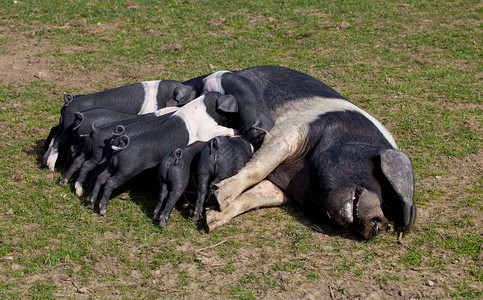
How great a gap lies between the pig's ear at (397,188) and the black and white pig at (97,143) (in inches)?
73.8

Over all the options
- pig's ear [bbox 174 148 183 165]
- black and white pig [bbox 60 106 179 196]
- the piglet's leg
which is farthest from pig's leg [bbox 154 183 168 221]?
the piglet's leg

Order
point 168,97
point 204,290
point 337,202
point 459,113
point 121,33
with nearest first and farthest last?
point 204,290, point 337,202, point 168,97, point 459,113, point 121,33

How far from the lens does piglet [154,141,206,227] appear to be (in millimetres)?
4023

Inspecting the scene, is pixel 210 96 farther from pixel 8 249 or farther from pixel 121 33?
pixel 121 33

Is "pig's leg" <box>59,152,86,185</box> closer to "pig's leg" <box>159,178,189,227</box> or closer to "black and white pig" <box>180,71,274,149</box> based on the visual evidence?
"pig's leg" <box>159,178,189,227</box>

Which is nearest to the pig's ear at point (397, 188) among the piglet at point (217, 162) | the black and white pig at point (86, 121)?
the piglet at point (217, 162)

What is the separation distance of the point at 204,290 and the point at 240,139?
4.94 feet

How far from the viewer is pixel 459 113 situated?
6.16 meters

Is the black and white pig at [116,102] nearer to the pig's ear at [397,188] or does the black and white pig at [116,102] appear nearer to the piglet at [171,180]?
the piglet at [171,180]

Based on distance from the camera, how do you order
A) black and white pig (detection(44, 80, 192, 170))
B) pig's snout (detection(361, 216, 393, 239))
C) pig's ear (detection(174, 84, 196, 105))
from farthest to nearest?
pig's ear (detection(174, 84, 196, 105)) < black and white pig (detection(44, 80, 192, 170)) < pig's snout (detection(361, 216, 393, 239))

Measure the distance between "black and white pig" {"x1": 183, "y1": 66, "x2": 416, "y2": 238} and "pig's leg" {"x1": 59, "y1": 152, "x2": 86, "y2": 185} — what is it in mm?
1318

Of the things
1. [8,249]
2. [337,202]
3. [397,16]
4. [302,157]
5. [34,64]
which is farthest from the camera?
[397,16]

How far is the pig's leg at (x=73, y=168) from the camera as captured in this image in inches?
177

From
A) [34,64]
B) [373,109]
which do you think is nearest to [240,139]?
[373,109]
